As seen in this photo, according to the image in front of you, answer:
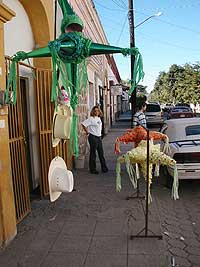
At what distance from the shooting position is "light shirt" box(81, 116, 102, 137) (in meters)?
8.69

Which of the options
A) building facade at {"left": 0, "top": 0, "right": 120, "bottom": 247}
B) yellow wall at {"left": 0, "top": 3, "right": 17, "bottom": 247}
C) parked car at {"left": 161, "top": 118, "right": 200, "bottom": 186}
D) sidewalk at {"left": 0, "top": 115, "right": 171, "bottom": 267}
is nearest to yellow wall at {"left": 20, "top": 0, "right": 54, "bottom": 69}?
building facade at {"left": 0, "top": 0, "right": 120, "bottom": 247}

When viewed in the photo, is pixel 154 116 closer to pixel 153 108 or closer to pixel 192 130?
pixel 153 108

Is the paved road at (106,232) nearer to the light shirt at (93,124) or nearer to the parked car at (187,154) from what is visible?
the parked car at (187,154)

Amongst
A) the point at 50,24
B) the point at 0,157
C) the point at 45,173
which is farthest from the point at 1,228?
the point at 50,24

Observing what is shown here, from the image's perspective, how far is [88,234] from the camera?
4750mm

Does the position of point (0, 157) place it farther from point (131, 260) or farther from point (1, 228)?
point (131, 260)

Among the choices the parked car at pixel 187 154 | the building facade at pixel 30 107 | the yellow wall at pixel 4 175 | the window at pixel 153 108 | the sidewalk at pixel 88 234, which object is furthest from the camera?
the window at pixel 153 108

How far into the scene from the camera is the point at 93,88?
49.1 feet

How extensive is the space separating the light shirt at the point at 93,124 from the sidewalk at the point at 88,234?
211 cm

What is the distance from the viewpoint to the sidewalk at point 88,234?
398 cm

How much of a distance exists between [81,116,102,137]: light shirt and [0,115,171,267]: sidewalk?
2.11m

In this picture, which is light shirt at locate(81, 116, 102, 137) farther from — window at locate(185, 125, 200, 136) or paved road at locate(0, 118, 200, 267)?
window at locate(185, 125, 200, 136)

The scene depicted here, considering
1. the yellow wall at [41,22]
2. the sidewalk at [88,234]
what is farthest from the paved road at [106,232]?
the yellow wall at [41,22]

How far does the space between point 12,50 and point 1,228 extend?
3083 mm
